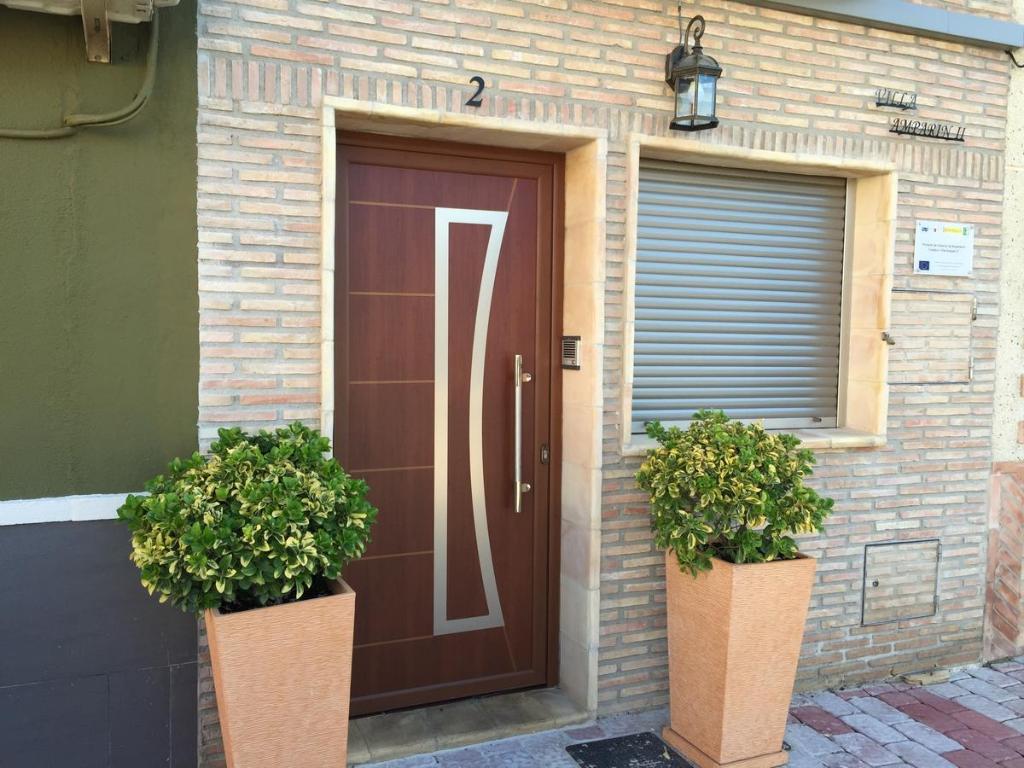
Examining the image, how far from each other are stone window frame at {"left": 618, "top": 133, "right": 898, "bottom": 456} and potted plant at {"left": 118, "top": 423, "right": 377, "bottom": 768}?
6.02ft

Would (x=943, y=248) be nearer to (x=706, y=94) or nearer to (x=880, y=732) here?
(x=706, y=94)

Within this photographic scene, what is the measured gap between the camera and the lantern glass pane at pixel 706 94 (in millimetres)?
4176

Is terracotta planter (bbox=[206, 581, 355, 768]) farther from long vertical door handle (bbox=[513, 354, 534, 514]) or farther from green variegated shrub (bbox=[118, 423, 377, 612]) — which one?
long vertical door handle (bbox=[513, 354, 534, 514])

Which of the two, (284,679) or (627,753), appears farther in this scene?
(627,753)

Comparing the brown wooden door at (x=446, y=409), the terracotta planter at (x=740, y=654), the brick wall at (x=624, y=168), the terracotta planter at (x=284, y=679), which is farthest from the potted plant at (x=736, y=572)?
the terracotta planter at (x=284, y=679)

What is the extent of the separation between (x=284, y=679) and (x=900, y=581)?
3660 millimetres

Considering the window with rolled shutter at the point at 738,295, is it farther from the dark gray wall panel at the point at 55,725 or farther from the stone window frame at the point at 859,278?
the dark gray wall panel at the point at 55,725

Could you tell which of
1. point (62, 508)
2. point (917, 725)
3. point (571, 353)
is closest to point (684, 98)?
point (571, 353)

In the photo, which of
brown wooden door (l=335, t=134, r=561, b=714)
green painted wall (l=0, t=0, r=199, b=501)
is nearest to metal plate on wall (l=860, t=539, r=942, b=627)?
brown wooden door (l=335, t=134, r=561, b=714)

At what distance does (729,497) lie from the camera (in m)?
3.78

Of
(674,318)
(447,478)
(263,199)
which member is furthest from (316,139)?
(674,318)

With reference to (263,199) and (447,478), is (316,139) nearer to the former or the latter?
(263,199)

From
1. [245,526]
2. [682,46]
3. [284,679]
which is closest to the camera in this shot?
[245,526]

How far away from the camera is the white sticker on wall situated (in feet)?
16.5
